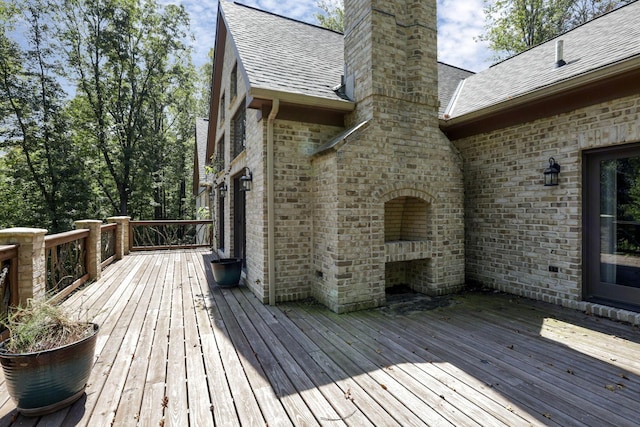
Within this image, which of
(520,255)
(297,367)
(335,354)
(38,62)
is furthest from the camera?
(38,62)

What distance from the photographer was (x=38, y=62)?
14.5 metres

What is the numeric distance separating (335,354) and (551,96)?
4675 millimetres

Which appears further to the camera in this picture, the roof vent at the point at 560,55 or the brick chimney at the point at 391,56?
the roof vent at the point at 560,55

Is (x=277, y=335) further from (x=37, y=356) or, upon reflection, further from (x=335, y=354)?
(x=37, y=356)

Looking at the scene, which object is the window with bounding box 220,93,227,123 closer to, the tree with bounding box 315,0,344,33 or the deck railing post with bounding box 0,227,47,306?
the deck railing post with bounding box 0,227,47,306

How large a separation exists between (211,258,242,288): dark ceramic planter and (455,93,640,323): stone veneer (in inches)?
176

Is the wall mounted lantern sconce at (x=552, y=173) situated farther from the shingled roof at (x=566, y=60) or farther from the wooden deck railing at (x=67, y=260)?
the wooden deck railing at (x=67, y=260)

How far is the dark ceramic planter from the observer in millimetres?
5750

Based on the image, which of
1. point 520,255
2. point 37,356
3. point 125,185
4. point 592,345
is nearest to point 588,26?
point 520,255

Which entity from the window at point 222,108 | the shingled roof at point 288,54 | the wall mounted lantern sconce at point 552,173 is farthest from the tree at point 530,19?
the window at point 222,108

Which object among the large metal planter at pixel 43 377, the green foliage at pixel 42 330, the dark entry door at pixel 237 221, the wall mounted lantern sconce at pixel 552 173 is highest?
the wall mounted lantern sconce at pixel 552 173

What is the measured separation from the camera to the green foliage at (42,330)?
2.23 m

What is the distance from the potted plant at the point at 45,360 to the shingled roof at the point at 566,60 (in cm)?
604

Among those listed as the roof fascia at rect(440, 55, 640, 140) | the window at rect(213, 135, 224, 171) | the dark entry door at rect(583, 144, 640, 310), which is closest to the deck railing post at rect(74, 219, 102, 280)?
the window at rect(213, 135, 224, 171)
